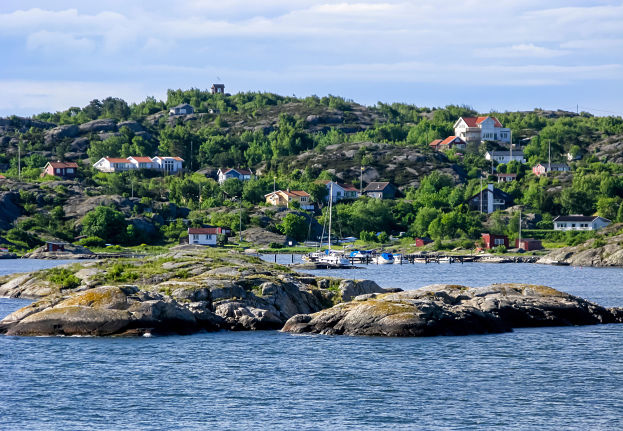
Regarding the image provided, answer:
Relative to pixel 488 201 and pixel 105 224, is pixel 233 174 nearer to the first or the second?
pixel 488 201

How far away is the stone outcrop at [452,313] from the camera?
47.4 metres

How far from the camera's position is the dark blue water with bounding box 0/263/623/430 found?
31922 millimetres

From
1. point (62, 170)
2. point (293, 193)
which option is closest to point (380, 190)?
point (293, 193)

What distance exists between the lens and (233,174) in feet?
615

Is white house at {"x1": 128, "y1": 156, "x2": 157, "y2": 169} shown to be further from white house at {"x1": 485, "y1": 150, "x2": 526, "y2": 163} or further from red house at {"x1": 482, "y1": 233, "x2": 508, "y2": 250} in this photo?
red house at {"x1": 482, "y1": 233, "x2": 508, "y2": 250}

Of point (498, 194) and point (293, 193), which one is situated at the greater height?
point (293, 193)

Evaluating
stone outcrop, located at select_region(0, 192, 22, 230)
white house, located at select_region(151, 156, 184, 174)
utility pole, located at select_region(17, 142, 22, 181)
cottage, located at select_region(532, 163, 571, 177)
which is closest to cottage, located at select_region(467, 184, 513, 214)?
cottage, located at select_region(532, 163, 571, 177)

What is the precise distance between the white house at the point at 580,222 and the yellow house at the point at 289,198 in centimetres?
4274

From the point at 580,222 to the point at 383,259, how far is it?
3822 centimetres

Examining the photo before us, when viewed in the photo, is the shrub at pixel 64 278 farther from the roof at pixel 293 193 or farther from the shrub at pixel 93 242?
the roof at pixel 293 193

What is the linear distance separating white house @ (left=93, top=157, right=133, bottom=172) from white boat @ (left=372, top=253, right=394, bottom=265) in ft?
260

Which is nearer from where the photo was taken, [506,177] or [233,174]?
[506,177]

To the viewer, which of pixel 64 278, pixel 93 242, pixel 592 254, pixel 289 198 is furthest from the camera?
pixel 289 198

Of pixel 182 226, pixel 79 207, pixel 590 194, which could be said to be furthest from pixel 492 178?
pixel 79 207
